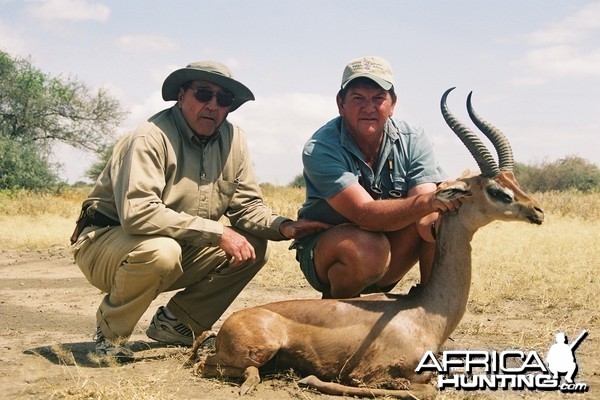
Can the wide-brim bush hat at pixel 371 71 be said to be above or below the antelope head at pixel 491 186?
above

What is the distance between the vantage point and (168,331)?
6492mm

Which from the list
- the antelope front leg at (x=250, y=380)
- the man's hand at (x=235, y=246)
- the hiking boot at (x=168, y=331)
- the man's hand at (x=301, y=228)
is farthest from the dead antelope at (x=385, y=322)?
the hiking boot at (x=168, y=331)

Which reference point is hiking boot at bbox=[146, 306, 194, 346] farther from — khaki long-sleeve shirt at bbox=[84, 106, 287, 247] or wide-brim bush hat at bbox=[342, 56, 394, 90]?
wide-brim bush hat at bbox=[342, 56, 394, 90]

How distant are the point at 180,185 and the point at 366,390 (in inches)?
96.1

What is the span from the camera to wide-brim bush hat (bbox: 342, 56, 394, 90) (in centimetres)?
593

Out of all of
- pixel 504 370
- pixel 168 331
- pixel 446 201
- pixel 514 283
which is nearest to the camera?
pixel 446 201

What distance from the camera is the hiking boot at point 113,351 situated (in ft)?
18.9

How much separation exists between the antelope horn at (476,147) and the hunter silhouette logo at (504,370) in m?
1.32

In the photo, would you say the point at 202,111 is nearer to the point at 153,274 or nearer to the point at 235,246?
the point at 235,246

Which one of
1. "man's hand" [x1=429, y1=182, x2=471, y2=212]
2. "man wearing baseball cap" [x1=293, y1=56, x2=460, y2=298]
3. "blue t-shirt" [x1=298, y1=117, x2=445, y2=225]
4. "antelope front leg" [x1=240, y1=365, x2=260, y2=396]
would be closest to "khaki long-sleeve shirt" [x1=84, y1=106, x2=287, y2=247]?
"blue t-shirt" [x1=298, y1=117, x2=445, y2=225]

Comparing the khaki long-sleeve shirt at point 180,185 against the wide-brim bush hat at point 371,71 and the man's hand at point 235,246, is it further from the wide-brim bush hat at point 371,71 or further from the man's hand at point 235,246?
the wide-brim bush hat at point 371,71

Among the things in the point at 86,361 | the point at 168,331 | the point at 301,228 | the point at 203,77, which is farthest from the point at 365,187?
the point at 86,361

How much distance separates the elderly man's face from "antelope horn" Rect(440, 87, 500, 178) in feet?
6.78

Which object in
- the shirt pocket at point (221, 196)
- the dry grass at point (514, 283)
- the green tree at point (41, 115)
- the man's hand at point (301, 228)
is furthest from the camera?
the green tree at point (41, 115)
